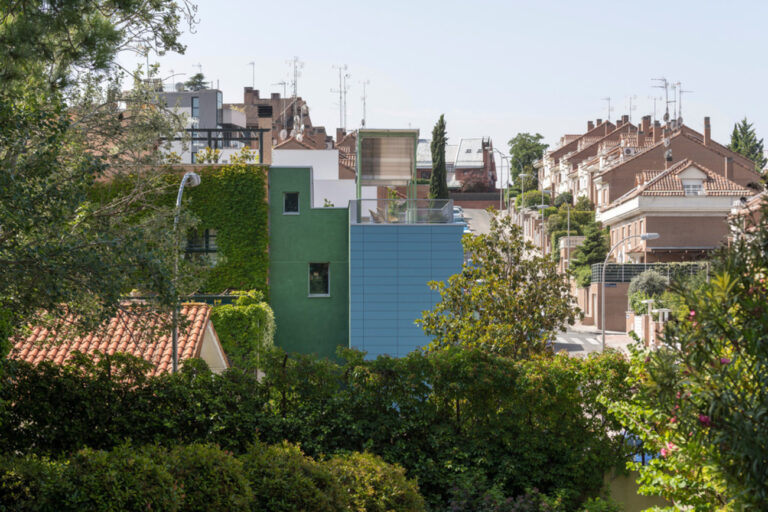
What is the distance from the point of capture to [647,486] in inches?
392

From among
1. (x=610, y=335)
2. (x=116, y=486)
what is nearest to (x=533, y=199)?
(x=610, y=335)

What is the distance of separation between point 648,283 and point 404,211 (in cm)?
3145

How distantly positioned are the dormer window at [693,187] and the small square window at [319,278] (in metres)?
40.7

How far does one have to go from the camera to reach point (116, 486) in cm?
947

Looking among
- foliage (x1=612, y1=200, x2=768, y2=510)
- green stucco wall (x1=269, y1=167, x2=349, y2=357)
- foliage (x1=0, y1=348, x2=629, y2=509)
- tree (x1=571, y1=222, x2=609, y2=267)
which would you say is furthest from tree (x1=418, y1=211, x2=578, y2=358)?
tree (x1=571, y1=222, x2=609, y2=267)

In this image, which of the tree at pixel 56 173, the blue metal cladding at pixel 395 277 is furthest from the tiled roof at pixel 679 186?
the tree at pixel 56 173

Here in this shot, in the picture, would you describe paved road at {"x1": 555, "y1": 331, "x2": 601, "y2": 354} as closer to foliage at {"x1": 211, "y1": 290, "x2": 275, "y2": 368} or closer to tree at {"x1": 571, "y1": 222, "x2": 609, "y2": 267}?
tree at {"x1": 571, "y1": 222, "x2": 609, "y2": 267}

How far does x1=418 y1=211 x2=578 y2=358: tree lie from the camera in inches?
861

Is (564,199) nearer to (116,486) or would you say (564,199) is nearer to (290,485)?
(290,485)

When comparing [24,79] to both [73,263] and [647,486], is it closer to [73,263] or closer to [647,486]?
[73,263]

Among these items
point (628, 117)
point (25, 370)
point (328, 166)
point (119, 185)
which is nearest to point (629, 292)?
point (328, 166)

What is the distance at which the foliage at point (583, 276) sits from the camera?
69.8m

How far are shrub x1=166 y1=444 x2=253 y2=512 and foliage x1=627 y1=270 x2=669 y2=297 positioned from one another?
166 feet

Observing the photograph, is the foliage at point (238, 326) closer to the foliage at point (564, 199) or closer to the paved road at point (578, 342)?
the paved road at point (578, 342)
